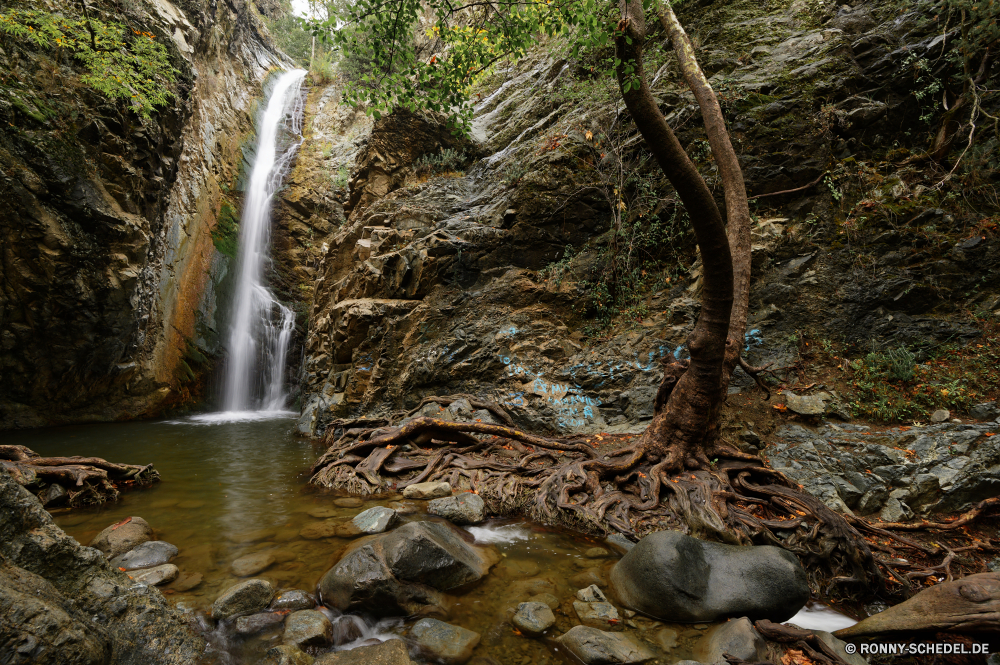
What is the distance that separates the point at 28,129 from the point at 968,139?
17.4m

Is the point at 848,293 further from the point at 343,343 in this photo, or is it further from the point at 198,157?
the point at 198,157

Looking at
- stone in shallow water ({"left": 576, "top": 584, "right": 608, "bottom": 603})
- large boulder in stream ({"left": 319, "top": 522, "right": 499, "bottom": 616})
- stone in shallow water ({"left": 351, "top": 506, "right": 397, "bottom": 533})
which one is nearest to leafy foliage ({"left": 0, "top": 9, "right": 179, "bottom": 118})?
stone in shallow water ({"left": 351, "top": 506, "right": 397, "bottom": 533})

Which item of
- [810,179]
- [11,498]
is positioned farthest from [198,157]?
[810,179]

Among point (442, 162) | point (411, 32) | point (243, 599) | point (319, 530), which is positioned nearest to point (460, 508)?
point (319, 530)

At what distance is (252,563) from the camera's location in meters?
3.54

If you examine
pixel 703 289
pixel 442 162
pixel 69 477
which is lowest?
pixel 69 477

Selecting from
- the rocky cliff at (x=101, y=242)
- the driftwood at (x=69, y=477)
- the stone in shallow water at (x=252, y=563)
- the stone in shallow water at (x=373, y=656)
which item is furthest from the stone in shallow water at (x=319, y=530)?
the rocky cliff at (x=101, y=242)

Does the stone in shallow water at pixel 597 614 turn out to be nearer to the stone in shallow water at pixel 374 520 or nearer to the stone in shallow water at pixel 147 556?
the stone in shallow water at pixel 374 520

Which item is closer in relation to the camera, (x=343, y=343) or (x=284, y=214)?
(x=343, y=343)

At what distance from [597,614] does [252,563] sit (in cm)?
299

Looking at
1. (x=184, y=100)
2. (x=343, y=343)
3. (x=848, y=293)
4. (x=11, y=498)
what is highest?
(x=184, y=100)

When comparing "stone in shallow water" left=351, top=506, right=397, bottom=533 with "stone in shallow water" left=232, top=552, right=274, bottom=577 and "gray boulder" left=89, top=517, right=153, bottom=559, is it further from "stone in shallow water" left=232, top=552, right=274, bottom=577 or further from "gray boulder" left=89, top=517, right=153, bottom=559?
"gray boulder" left=89, top=517, right=153, bottom=559

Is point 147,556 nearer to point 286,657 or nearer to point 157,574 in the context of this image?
point 157,574

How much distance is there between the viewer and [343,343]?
390 inches
